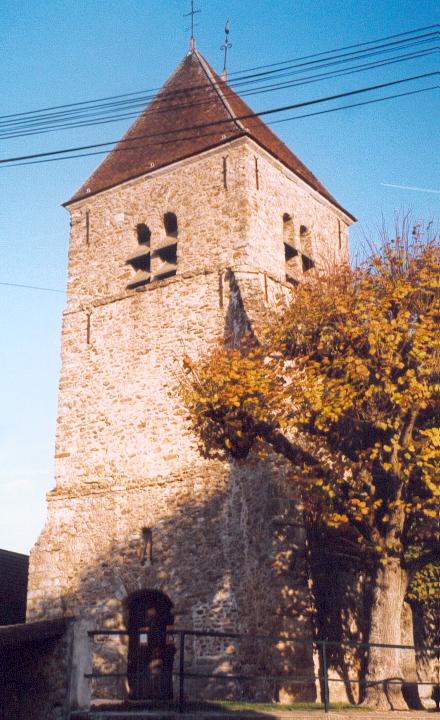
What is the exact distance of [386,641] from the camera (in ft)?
35.5

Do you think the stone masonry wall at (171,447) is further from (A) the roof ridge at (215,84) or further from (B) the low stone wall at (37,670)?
(B) the low stone wall at (37,670)

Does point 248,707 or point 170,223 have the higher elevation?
point 170,223

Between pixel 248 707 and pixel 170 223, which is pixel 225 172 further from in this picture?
pixel 248 707

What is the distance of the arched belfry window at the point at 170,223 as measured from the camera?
61.6 ft

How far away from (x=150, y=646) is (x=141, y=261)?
8.88 m

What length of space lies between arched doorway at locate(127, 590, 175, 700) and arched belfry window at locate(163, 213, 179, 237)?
8.44 metres

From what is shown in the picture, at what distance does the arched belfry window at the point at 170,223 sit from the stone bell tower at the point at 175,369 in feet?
0.16

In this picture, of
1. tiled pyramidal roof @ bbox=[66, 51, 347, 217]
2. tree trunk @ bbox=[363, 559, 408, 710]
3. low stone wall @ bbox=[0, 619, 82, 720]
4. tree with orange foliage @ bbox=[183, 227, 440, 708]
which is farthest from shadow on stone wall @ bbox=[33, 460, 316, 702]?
tiled pyramidal roof @ bbox=[66, 51, 347, 217]

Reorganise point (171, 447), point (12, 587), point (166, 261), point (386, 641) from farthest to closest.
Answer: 1. point (12, 587)
2. point (166, 261)
3. point (171, 447)
4. point (386, 641)

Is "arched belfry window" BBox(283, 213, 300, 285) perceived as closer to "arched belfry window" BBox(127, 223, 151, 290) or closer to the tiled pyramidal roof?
the tiled pyramidal roof

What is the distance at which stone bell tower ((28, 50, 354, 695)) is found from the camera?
14.1 meters

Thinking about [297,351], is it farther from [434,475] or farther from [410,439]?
[434,475]

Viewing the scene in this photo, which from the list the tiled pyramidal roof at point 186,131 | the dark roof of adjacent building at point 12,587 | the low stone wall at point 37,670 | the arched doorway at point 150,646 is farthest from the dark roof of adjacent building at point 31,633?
the tiled pyramidal roof at point 186,131

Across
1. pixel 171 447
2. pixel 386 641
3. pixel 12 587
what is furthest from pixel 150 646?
pixel 12 587
